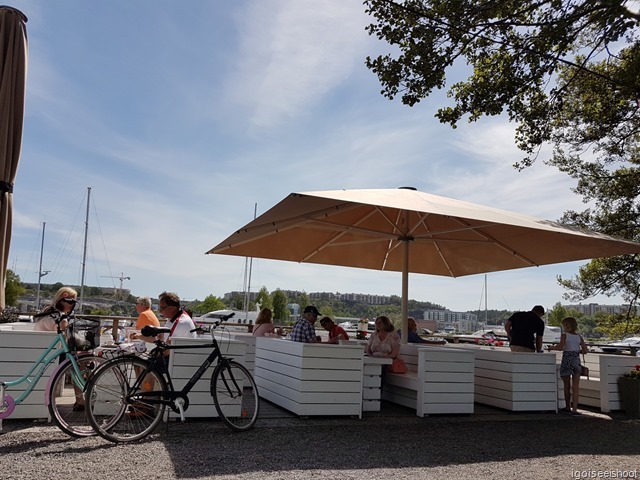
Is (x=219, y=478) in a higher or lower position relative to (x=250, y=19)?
lower

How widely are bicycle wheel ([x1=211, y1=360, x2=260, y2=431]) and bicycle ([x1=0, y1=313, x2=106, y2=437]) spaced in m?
1.06

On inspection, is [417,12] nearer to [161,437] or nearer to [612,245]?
[612,245]

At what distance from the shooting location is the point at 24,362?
4.92 meters

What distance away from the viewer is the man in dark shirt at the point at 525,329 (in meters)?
7.61

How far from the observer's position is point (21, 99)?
16.1ft

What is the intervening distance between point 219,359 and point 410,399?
8.94 feet

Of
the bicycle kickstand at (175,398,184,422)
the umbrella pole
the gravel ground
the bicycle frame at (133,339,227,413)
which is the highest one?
the umbrella pole

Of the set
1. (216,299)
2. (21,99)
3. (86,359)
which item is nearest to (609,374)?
(86,359)

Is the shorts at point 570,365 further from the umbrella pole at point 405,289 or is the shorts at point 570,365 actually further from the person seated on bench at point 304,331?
the person seated on bench at point 304,331

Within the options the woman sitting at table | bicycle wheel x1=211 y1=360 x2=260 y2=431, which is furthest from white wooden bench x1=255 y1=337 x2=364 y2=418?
the woman sitting at table

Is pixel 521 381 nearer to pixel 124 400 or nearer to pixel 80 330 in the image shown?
pixel 124 400

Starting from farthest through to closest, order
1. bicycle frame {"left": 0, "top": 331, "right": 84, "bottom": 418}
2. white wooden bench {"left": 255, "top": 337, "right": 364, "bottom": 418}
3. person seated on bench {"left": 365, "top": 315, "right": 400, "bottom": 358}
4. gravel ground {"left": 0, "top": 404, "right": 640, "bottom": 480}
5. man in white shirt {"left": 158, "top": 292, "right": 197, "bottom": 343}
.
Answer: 1. person seated on bench {"left": 365, "top": 315, "right": 400, "bottom": 358}
2. white wooden bench {"left": 255, "top": 337, "right": 364, "bottom": 418}
3. man in white shirt {"left": 158, "top": 292, "right": 197, "bottom": 343}
4. bicycle frame {"left": 0, "top": 331, "right": 84, "bottom": 418}
5. gravel ground {"left": 0, "top": 404, "right": 640, "bottom": 480}

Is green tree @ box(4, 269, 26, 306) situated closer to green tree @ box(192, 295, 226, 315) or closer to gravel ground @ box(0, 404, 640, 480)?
green tree @ box(192, 295, 226, 315)

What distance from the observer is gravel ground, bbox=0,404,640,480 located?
12.9ft
